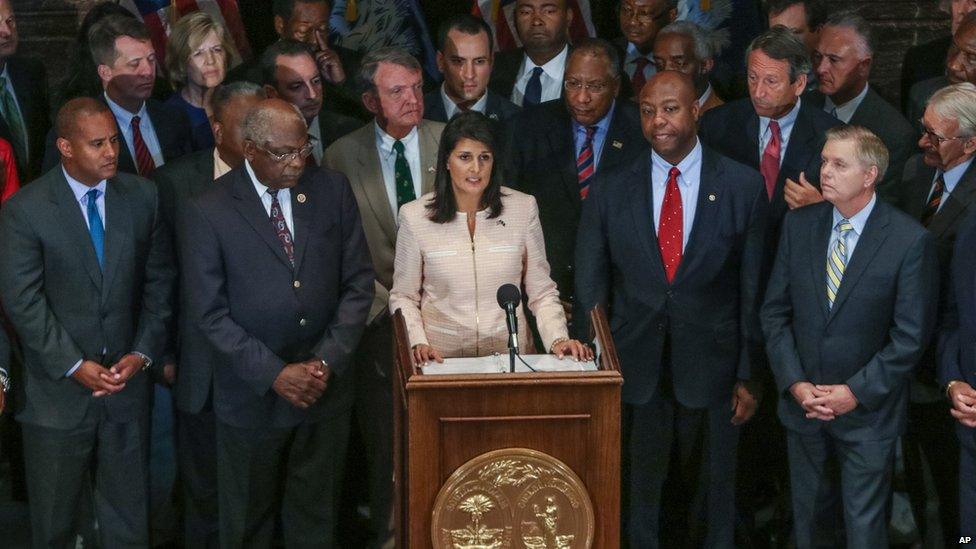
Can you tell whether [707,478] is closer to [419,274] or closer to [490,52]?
[419,274]

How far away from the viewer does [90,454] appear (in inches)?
204

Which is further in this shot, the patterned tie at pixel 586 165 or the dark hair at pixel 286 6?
the dark hair at pixel 286 6

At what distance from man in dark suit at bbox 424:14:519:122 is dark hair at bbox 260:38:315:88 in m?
0.52

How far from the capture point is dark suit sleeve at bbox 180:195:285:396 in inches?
195

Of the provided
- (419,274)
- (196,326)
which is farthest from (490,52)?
(196,326)

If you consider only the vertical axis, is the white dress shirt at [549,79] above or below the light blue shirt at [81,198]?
above

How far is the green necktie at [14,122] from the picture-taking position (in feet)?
19.6

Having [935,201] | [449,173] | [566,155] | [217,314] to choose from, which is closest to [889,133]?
[935,201]

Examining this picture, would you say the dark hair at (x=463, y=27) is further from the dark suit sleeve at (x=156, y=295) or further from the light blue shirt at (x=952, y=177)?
the light blue shirt at (x=952, y=177)

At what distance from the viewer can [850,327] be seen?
195 inches

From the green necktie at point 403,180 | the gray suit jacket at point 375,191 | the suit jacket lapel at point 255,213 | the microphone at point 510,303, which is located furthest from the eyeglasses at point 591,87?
the microphone at point 510,303

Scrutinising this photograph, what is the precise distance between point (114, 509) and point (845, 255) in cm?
255

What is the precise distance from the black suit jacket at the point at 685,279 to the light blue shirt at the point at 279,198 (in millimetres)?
974

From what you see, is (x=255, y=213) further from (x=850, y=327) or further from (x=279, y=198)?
(x=850, y=327)
